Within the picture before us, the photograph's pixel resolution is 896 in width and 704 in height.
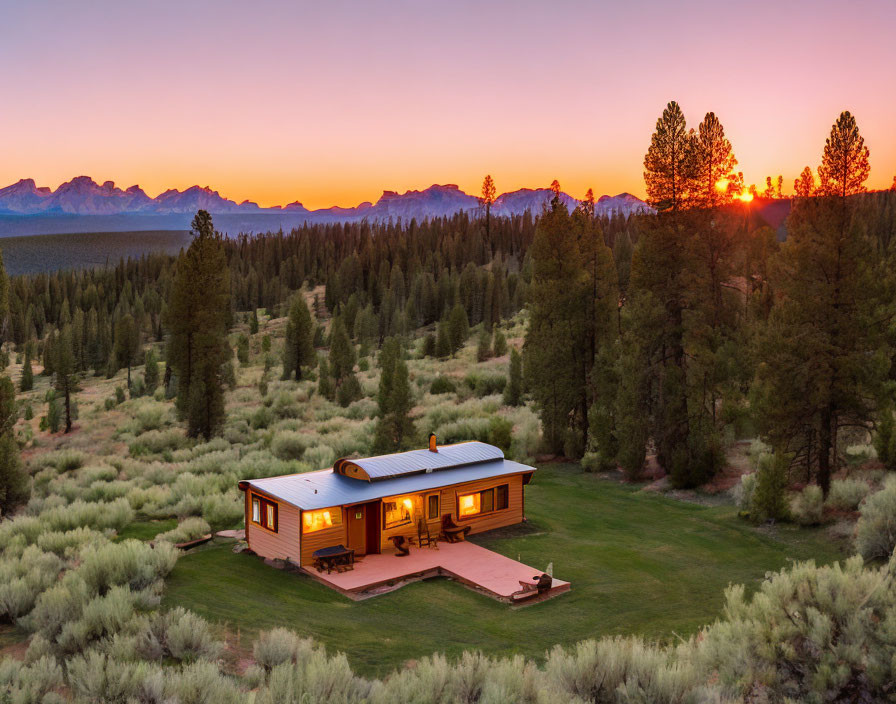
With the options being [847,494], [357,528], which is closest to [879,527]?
[847,494]

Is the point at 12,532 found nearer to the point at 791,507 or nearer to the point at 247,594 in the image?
the point at 247,594

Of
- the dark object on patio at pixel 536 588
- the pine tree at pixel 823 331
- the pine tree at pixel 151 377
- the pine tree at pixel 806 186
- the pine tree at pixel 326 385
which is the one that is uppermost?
the pine tree at pixel 806 186

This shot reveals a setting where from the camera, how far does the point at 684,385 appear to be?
2784 cm

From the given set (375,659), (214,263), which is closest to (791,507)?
(375,659)

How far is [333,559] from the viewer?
18094 mm

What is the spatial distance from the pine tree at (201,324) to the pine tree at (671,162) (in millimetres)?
21947

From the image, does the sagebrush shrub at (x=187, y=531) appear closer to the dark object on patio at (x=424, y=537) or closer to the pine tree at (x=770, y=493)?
the dark object on patio at (x=424, y=537)

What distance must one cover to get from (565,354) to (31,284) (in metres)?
133

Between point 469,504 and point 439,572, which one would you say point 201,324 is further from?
point 439,572

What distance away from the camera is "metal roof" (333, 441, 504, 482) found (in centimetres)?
2091

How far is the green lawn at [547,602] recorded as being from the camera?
13680 mm

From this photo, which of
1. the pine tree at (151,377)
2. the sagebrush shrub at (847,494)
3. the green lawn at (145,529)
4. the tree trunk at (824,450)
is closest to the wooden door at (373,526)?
the green lawn at (145,529)

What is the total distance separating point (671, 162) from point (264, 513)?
20.4 metres

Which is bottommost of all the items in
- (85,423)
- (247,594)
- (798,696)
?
(85,423)
